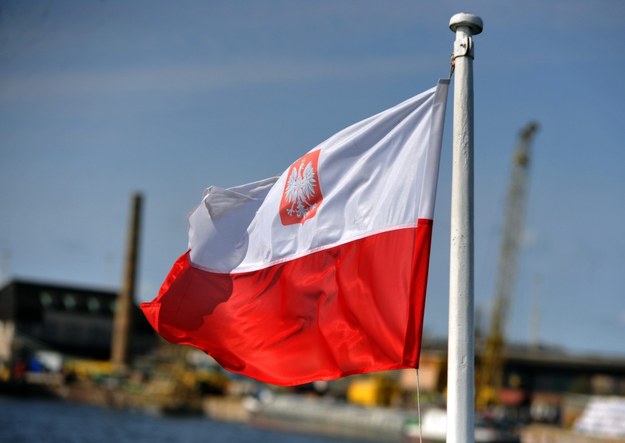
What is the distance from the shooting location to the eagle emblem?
9.05m

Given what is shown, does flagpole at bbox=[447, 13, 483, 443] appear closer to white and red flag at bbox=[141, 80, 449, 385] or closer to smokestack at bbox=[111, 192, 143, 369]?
white and red flag at bbox=[141, 80, 449, 385]

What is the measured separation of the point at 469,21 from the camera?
301 inches

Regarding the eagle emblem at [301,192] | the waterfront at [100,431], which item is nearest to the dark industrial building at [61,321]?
the waterfront at [100,431]

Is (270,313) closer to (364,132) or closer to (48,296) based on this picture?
(364,132)

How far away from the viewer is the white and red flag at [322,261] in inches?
321

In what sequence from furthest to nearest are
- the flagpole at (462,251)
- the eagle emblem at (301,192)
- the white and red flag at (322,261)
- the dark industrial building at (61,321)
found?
the dark industrial building at (61,321) < the eagle emblem at (301,192) < the white and red flag at (322,261) < the flagpole at (462,251)

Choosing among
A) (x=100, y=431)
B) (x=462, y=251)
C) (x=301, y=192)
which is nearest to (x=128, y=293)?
(x=100, y=431)

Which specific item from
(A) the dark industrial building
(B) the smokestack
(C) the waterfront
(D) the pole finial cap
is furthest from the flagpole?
(A) the dark industrial building

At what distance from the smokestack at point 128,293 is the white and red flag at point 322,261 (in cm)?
11228

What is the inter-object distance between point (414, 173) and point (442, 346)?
14076 centimetres

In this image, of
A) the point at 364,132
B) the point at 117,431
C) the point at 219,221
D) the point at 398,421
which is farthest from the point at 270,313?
the point at 398,421

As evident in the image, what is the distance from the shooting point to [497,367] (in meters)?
101

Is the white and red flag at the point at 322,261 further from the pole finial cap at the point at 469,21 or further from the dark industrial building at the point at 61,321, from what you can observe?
the dark industrial building at the point at 61,321

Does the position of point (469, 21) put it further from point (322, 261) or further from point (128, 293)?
point (128, 293)
